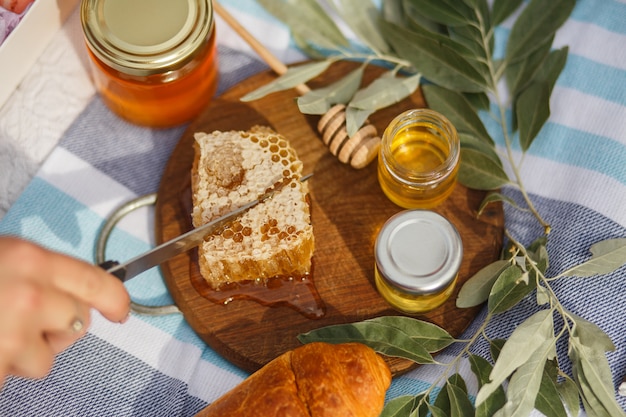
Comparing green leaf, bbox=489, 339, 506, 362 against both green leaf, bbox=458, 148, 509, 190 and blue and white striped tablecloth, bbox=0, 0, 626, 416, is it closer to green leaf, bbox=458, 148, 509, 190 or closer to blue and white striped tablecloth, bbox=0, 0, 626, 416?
blue and white striped tablecloth, bbox=0, 0, 626, 416

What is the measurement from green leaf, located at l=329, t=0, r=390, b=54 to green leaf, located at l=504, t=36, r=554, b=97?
0.34 metres

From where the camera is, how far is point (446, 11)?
6.35 feet

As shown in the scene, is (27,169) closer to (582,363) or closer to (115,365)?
(115,365)

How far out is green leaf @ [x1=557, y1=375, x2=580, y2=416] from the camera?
1.62 metres

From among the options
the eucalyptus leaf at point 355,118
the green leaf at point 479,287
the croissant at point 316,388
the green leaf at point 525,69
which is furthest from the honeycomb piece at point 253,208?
the green leaf at point 525,69

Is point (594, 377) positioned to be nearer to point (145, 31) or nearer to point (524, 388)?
point (524, 388)

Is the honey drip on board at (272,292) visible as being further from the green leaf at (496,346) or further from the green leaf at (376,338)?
the green leaf at (496,346)

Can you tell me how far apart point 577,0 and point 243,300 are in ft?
3.90

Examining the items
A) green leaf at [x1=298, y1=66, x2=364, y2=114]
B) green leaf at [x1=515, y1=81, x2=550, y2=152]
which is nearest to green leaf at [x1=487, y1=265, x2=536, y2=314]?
green leaf at [x1=515, y1=81, x2=550, y2=152]

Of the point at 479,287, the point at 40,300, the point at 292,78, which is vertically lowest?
the point at 479,287

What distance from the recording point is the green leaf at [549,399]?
1.58 meters

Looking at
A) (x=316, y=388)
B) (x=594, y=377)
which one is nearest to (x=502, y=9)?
A: (x=594, y=377)

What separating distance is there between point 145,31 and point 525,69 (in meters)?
0.95

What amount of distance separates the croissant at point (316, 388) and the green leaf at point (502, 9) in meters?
0.96
